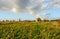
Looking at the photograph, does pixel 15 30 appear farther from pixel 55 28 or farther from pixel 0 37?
pixel 55 28

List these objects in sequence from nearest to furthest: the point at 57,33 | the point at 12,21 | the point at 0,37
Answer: the point at 57,33, the point at 0,37, the point at 12,21

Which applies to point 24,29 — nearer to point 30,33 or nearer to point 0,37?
point 30,33

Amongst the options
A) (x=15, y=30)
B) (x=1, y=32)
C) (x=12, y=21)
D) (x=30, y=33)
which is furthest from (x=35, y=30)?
(x=12, y=21)

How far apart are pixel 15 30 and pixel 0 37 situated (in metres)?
1.12

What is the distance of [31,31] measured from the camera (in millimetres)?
15914

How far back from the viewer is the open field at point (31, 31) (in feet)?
50.2

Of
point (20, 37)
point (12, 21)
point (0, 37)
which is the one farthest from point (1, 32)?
point (12, 21)

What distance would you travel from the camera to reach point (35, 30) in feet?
52.2

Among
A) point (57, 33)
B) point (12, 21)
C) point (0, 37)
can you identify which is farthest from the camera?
point (12, 21)

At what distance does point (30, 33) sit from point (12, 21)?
4.10m

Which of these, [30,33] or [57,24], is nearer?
[30,33]

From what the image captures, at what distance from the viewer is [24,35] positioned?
51.8 feet

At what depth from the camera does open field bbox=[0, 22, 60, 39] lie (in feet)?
50.2

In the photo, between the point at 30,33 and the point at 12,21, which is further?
the point at 12,21
